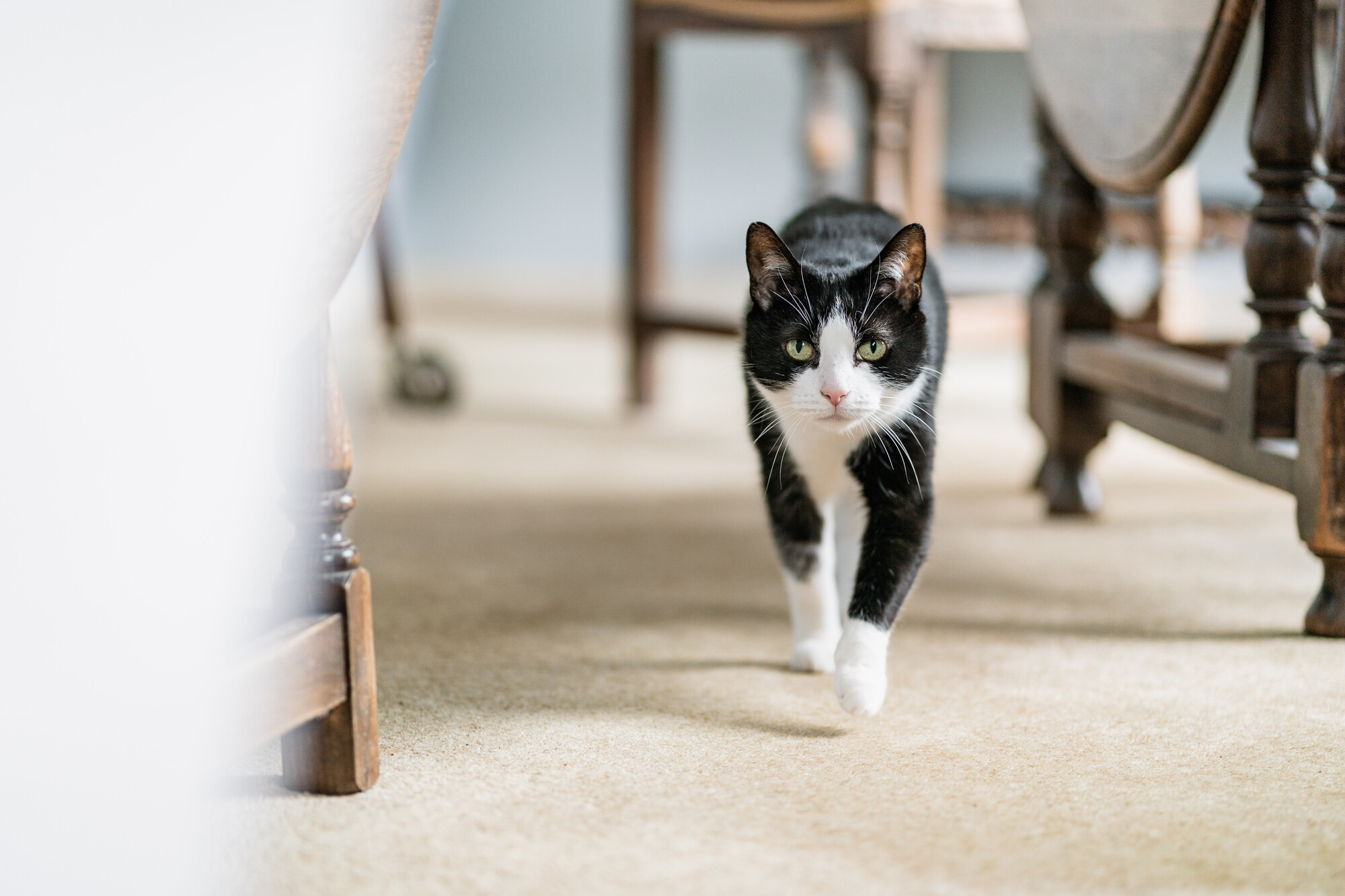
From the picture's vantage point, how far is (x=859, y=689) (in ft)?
3.16

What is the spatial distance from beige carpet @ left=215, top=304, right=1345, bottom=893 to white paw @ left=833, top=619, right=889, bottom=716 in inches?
1.1

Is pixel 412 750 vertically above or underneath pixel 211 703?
underneath

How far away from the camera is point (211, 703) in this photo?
73 centimetres

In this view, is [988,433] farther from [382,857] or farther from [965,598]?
[382,857]

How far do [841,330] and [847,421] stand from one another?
0.24 ft

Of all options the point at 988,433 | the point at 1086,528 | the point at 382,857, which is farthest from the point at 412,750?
the point at 988,433

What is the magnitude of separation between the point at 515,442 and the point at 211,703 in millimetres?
1613

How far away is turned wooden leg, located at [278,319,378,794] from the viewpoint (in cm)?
85

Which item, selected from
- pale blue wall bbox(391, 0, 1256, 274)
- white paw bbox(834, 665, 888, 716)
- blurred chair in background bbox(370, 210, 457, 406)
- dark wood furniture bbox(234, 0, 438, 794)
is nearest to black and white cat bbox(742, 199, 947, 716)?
white paw bbox(834, 665, 888, 716)

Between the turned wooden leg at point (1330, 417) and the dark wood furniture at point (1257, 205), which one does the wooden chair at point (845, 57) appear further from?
the turned wooden leg at point (1330, 417)

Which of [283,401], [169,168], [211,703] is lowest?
[211,703]

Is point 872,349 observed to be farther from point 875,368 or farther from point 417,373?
point 417,373

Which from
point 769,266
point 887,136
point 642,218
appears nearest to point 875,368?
point 769,266

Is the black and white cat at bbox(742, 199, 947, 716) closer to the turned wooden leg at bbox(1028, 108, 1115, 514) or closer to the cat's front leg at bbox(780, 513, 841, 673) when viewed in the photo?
the cat's front leg at bbox(780, 513, 841, 673)
